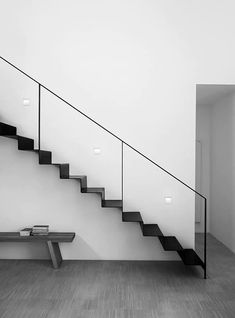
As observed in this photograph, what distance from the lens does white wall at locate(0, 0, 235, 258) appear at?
Answer: 242 inches

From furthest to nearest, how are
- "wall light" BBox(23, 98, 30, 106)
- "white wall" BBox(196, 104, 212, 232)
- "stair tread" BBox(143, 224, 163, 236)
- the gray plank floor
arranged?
"white wall" BBox(196, 104, 212, 232) < "wall light" BBox(23, 98, 30, 106) < "stair tread" BBox(143, 224, 163, 236) < the gray plank floor

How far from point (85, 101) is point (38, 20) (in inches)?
69.5

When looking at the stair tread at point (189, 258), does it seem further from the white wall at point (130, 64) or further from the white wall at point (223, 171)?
the white wall at point (223, 171)

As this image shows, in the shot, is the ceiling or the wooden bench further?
the ceiling

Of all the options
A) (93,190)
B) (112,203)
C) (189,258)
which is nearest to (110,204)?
(112,203)

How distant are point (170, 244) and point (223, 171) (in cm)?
263

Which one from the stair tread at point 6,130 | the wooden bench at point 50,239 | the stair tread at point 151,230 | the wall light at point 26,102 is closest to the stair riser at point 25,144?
the stair tread at point 6,130

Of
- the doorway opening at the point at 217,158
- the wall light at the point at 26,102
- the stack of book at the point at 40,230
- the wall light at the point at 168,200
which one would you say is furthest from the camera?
the doorway opening at the point at 217,158

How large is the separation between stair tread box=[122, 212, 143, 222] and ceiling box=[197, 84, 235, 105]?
2745mm

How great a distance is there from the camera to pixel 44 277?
5172 millimetres

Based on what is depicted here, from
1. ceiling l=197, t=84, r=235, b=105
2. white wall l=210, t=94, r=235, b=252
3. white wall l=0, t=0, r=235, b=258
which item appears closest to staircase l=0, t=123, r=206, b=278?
white wall l=0, t=0, r=235, b=258

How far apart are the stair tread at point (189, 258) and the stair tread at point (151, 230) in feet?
1.61

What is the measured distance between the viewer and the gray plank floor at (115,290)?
4004mm

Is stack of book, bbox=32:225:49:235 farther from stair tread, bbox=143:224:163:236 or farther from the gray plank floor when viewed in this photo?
stair tread, bbox=143:224:163:236
